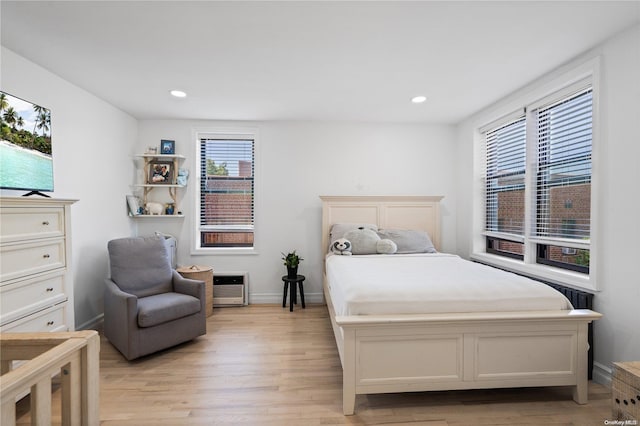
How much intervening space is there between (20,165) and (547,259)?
14.9 feet

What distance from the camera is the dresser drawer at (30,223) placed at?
1809mm

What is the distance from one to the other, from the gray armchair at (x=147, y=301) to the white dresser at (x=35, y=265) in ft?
1.31

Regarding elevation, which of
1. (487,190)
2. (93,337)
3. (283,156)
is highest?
(283,156)

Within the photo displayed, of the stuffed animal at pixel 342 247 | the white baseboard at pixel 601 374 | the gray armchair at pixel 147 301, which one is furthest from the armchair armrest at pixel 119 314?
the white baseboard at pixel 601 374

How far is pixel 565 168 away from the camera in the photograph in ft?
8.57

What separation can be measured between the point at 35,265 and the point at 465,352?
9.45 ft

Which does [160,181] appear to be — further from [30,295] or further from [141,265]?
[30,295]

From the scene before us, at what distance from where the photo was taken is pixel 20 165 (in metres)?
2.25

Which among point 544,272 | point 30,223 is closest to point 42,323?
point 30,223

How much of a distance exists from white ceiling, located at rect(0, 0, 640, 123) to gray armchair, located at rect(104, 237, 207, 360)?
1.66 meters

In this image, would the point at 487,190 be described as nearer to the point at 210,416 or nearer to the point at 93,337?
the point at 210,416

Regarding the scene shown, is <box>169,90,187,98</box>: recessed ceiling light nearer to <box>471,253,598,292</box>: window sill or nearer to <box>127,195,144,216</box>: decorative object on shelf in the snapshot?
<box>127,195,144,216</box>: decorative object on shelf

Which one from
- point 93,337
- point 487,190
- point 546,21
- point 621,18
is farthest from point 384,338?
point 487,190

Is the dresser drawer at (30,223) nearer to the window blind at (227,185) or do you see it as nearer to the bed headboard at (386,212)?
the window blind at (227,185)
